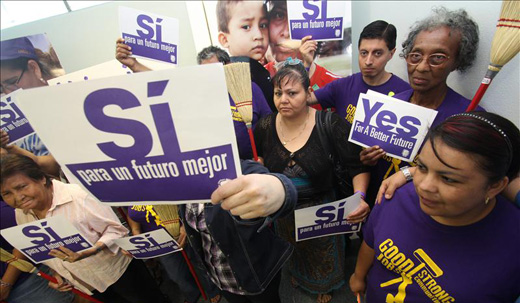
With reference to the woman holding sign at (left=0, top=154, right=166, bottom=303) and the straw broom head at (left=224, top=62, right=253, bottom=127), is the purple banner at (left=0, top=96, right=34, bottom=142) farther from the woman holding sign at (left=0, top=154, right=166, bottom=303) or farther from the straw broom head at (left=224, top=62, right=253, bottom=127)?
the straw broom head at (left=224, top=62, right=253, bottom=127)

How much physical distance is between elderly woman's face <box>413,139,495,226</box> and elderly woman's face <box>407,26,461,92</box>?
68 centimetres

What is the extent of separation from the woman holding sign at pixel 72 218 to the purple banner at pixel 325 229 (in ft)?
4.05

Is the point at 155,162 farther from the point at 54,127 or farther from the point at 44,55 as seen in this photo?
the point at 44,55

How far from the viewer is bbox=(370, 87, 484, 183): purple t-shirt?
4.42ft

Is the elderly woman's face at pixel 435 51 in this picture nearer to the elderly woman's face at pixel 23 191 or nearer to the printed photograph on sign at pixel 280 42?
the printed photograph on sign at pixel 280 42

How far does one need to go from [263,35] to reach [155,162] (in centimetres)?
280

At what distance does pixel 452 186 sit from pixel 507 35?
2.88 feet

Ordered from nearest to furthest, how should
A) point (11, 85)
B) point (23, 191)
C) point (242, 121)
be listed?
point (23, 191)
point (242, 121)
point (11, 85)

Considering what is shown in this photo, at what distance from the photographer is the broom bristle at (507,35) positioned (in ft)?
3.58

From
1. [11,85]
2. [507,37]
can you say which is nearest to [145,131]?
[507,37]

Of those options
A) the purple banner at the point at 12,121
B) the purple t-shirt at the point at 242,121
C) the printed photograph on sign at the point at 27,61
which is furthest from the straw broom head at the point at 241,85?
the printed photograph on sign at the point at 27,61

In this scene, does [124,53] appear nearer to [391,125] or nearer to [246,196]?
[246,196]

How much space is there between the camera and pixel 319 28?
7.93 feet

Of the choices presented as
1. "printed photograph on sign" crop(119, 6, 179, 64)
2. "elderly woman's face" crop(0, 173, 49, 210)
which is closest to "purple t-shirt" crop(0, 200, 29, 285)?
"elderly woman's face" crop(0, 173, 49, 210)
